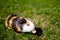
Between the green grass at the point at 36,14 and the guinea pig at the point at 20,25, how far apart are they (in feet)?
0.36

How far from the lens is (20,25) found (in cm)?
528

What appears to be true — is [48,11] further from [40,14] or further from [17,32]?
[17,32]

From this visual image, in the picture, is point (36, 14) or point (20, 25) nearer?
point (20, 25)

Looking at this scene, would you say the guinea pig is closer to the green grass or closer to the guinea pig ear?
the guinea pig ear

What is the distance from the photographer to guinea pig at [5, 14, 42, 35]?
17.2 ft

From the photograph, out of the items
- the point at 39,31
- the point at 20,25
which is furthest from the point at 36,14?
the point at 20,25

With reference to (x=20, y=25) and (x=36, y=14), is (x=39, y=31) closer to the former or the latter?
(x=20, y=25)

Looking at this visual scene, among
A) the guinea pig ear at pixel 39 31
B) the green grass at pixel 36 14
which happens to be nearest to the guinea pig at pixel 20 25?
the guinea pig ear at pixel 39 31

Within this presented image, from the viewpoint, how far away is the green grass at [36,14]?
5.26 m

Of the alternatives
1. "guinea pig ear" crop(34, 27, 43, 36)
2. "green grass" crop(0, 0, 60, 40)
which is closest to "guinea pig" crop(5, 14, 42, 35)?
"guinea pig ear" crop(34, 27, 43, 36)

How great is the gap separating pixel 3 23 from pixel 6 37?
0.49 m

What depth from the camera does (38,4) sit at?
6.09m

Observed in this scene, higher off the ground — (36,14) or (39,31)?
(36,14)

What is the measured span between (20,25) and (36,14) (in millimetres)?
774
